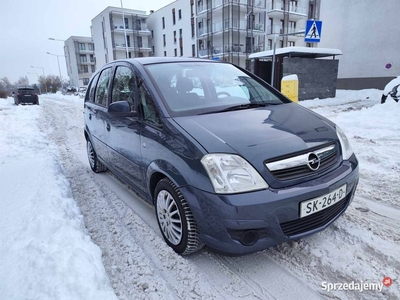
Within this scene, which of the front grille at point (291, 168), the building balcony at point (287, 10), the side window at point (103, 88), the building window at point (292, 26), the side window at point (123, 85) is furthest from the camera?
the building window at point (292, 26)

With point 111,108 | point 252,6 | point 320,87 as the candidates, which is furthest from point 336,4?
point 111,108

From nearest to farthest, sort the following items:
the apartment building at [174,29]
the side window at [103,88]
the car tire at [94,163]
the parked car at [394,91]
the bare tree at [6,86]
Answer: the side window at [103,88] → the car tire at [94,163] → the parked car at [394,91] → the apartment building at [174,29] → the bare tree at [6,86]

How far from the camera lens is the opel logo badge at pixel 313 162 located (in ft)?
6.91

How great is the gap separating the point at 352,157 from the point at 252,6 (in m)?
36.8

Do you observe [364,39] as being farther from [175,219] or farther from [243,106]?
[175,219]

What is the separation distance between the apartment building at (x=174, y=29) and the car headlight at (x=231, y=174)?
35.8m

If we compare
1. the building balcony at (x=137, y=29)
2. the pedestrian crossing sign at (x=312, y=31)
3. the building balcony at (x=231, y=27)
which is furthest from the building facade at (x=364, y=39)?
the building balcony at (x=137, y=29)

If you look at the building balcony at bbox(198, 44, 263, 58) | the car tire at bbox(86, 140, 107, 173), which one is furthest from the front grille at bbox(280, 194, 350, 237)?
the building balcony at bbox(198, 44, 263, 58)

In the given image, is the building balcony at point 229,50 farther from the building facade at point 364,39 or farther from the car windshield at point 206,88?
the car windshield at point 206,88

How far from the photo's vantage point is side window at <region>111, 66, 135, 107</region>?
9.97 ft

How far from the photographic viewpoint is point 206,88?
309 centimetres

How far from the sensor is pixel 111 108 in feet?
9.32

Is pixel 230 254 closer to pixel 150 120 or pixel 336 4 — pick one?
pixel 150 120

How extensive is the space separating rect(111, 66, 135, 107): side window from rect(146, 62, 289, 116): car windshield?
0.27 meters
